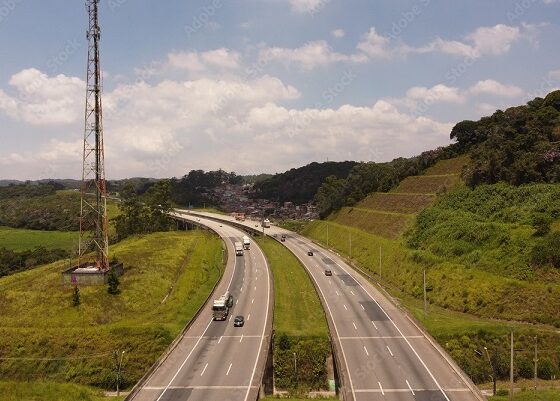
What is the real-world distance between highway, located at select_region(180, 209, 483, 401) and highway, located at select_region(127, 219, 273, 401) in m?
7.60

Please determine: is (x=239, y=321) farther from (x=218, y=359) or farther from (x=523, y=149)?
(x=523, y=149)

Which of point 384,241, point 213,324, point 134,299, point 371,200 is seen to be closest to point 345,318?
point 213,324

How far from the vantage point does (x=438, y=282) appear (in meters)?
62.5

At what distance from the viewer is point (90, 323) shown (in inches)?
2114

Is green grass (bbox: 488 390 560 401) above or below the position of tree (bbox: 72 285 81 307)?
below

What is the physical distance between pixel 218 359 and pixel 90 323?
65.0 feet

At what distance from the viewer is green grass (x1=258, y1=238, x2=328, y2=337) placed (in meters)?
52.3

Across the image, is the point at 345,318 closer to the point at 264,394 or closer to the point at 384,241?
the point at 264,394

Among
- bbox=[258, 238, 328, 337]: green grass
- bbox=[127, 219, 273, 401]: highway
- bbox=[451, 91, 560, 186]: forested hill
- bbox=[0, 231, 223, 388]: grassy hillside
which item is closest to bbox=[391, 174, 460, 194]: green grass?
bbox=[451, 91, 560, 186]: forested hill

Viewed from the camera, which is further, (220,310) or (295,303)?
(295,303)

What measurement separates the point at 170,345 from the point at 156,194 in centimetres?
9472

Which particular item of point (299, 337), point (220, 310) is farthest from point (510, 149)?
point (220, 310)

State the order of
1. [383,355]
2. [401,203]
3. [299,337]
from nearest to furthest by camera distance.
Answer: [383,355], [299,337], [401,203]

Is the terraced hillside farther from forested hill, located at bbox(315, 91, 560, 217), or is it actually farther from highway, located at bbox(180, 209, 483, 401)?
highway, located at bbox(180, 209, 483, 401)
